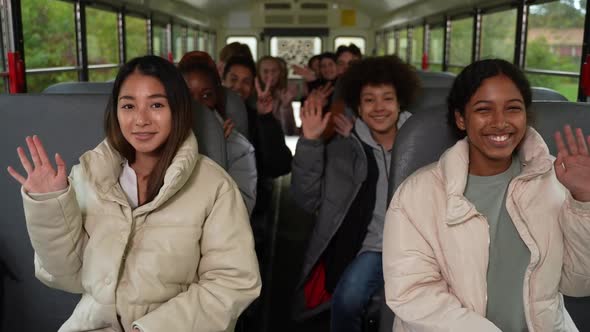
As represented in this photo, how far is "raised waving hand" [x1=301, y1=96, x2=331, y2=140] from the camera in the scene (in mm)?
2506

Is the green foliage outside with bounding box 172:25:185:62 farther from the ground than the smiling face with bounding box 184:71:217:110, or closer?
farther from the ground

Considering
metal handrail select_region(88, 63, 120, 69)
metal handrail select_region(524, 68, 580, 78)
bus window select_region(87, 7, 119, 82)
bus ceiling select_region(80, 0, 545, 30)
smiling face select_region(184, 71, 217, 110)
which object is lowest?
smiling face select_region(184, 71, 217, 110)

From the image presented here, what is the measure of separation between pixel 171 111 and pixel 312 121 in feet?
2.90

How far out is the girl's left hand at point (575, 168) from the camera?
5.02 feet

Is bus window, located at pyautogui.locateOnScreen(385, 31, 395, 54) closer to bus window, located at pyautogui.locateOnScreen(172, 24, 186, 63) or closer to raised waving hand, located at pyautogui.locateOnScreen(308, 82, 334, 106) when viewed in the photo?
bus window, located at pyautogui.locateOnScreen(172, 24, 186, 63)

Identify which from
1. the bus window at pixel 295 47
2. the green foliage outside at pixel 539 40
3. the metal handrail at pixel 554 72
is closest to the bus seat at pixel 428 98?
the green foliage outside at pixel 539 40

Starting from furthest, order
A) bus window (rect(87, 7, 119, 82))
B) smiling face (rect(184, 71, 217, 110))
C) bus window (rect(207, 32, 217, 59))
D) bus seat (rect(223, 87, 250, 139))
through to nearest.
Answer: bus window (rect(207, 32, 217, 59)) → bus window (rect(87, 7, 119, 82)) → bus seat (rect(223, 87, 250, 139)) → smiling face (rect(184, 71, 217, 110))

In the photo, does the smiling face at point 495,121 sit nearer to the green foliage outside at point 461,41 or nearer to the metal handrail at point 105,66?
the metal handrail at point 105,66

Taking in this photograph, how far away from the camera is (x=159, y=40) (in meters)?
9.13

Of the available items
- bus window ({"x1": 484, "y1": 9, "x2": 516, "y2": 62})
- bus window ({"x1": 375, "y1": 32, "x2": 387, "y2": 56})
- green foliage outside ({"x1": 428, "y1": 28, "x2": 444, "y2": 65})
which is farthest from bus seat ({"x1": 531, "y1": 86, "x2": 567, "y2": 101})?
bus window ({"x1": 375, "y1": 32, "x2": 387, "y2": 56})

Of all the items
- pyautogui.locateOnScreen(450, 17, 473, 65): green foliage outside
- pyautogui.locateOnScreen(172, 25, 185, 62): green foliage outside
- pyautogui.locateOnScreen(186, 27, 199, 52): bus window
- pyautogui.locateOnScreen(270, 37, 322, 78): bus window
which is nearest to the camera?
pyautogui.locateOnScreen(450, 17, 473, 65): green foliage outside

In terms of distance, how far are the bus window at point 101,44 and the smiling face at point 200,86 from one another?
3451mm

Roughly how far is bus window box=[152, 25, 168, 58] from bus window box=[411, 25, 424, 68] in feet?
14.0

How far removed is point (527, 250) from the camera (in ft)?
5.40
